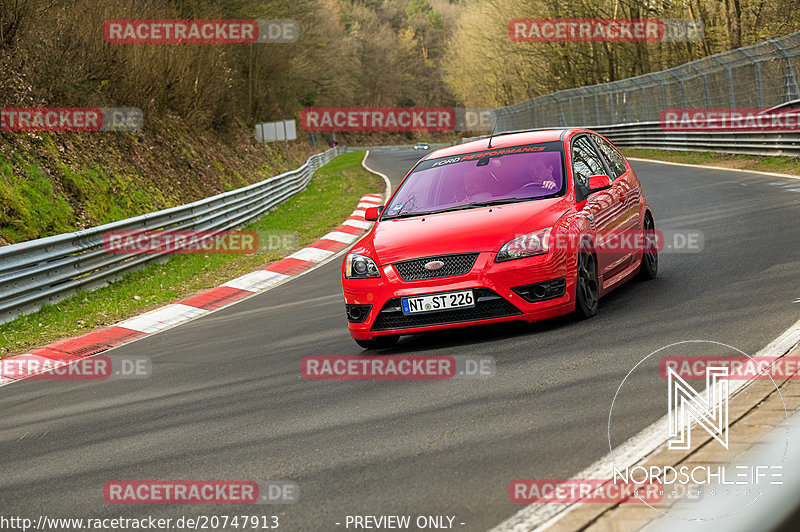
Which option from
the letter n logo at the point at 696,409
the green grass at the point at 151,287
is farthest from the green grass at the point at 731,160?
the letter n logo at the point at 696,409

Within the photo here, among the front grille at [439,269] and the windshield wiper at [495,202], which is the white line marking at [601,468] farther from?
the windshield wiper at [495,202]

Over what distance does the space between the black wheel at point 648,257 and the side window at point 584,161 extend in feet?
2.84

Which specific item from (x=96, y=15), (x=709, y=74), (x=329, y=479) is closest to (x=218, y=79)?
(x=96, y=15)

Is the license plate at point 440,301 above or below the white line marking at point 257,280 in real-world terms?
above

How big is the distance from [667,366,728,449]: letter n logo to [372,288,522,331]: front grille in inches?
64.3

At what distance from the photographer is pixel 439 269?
271 inches

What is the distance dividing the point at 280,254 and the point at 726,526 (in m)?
16.6

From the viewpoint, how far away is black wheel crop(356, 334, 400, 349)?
24.1ft

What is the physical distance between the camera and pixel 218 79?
35906 millimetres

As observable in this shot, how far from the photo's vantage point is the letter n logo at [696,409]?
3689mm

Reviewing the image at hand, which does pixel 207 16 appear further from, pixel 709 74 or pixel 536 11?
pixel 536 11

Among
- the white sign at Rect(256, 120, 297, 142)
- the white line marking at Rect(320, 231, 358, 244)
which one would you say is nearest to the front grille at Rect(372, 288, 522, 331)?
the white line marking at Rect(320, 231, 358, 244)

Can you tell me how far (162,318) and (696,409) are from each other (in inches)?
345

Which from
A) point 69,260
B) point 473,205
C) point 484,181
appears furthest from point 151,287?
point 473,205
